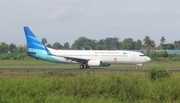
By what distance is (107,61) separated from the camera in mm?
47781

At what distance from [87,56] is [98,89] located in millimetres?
32080

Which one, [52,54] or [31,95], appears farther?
[52,54]

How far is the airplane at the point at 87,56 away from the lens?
46.9 m

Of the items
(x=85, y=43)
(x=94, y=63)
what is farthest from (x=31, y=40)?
(x=85, y=43)

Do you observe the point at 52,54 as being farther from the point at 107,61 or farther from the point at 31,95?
the point at 31,95

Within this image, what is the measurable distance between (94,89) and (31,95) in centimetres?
339

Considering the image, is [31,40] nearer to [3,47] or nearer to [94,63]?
[94,63]

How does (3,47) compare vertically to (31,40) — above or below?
above

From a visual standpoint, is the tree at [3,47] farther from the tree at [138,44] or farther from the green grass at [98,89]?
the green grass at [98,89]

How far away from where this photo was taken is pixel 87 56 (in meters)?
48.2

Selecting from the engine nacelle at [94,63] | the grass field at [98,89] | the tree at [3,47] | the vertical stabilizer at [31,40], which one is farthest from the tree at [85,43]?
the grass field at [98,89]

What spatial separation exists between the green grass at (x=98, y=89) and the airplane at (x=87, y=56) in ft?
93.6

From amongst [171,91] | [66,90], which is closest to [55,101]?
[66,90]

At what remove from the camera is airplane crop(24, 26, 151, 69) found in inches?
1848
